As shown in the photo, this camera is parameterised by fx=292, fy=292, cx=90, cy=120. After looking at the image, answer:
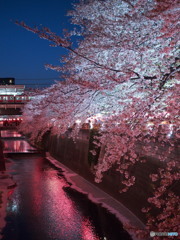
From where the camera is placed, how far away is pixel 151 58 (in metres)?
8.71

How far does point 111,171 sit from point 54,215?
3.74 meters

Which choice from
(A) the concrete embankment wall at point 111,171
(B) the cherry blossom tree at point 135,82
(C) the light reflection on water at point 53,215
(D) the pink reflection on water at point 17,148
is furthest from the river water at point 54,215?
(D) the pink reflection on water at point 17,148

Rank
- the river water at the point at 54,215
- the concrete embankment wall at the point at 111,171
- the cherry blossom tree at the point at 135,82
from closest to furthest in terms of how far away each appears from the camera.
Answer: the cherry blossom tree at the point at 135,82 < the river water at the point at 54,215 < the concrete embankment wall at the point at 111,171

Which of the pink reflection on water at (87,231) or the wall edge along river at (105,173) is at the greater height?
the wall edge along river at (105,173)

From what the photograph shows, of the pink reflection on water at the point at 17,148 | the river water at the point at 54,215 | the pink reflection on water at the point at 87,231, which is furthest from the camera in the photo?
the pink reflection on water at the point at 17,148

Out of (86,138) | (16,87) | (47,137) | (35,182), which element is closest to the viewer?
(35,182)

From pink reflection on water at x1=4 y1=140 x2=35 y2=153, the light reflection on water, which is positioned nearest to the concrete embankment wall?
the light reflection on water

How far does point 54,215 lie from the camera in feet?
35.8

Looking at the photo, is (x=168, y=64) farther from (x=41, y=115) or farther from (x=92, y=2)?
(x=41, y=115)

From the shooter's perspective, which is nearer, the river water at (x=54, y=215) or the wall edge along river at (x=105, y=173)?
the river water at (x=54, y=215)

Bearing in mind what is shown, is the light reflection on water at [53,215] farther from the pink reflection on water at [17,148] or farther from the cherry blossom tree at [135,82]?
the pink reflection on water at [17,148]

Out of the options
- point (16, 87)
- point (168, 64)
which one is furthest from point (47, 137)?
point (16, 87)

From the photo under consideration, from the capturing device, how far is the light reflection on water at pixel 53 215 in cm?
910

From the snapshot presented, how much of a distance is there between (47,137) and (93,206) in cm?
2099
